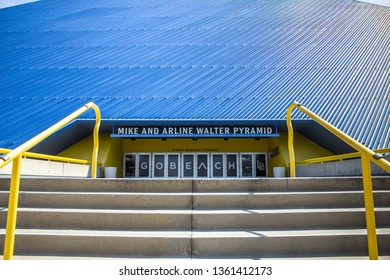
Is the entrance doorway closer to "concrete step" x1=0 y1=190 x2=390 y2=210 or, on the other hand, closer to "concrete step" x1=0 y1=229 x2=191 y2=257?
"concrete step" x1=0 y1=190 x2=390 y2=210

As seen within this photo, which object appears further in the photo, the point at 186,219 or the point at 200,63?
the point at 200,63

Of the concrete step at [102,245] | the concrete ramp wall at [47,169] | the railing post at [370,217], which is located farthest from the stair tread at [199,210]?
the concrete ramp wall at [47,169]

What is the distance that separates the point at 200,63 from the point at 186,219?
11254mm

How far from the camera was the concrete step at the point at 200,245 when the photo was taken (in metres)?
2.88

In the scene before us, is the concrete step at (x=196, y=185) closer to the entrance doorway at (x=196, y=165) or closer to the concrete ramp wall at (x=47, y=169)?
the concrete ramp wall at (x=47, y=169)

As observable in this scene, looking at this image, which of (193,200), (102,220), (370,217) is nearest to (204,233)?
(193,200)

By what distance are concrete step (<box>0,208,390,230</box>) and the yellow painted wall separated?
8987mm

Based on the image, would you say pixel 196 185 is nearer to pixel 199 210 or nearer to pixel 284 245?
pixel 199 210

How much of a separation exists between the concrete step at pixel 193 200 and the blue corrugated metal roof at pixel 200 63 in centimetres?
705

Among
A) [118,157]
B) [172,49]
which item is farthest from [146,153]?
[172,49]

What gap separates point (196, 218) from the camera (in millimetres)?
3258
